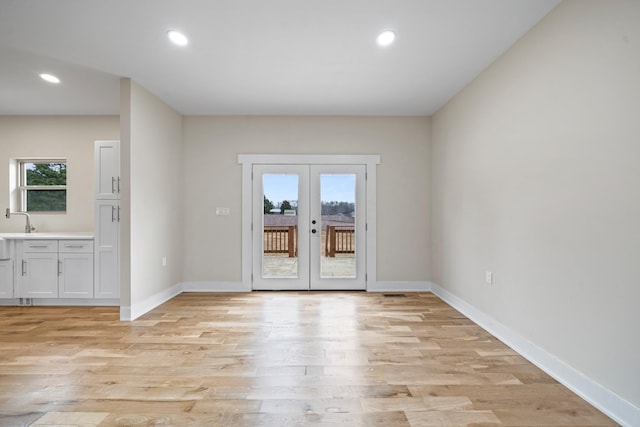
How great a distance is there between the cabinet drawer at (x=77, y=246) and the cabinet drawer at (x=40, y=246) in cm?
13

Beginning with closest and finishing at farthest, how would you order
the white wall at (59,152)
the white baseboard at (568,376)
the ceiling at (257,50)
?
1. the white baseboard at (568,376)
2. the ceiling at (257,50)
3. the white wall at (59,152)

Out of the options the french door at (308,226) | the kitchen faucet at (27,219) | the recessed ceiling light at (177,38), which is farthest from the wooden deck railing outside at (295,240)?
the kitchen faucet at (27,219)

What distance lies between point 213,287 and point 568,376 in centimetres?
441

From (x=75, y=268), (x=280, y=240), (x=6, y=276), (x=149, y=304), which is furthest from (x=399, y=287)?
(x=6, y=276)

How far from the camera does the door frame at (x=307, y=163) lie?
5.10 m

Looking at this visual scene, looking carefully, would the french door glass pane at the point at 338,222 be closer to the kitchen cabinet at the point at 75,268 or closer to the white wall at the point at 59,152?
the kitchen cabinet at the point at 75,268

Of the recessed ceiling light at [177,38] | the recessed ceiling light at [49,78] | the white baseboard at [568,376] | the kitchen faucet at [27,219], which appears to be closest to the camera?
the white baseboard at [568,376]

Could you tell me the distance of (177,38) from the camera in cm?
287

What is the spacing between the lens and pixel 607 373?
6.63ft

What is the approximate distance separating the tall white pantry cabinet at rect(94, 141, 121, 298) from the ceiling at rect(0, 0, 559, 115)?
833mm

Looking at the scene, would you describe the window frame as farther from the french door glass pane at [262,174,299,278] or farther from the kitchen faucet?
the french door glass pane at [262,174,299,278]

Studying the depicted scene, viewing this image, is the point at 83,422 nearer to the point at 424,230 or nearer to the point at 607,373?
the point at 607,373

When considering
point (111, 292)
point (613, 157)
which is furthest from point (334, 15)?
point (111, 292)

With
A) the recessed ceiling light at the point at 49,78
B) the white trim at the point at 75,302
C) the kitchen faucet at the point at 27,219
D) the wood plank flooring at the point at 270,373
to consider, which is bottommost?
the wood plank flooring at the point at 270,373
